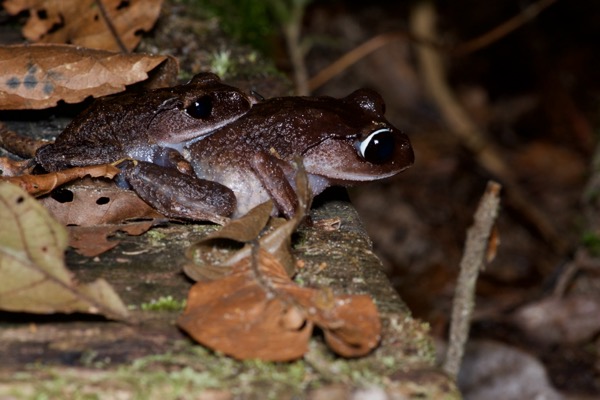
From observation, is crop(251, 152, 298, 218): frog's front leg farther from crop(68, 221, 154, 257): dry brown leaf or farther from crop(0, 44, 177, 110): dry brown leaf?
crop(0, 44, 177, 110): dry brown leaf

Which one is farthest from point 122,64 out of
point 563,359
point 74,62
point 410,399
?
point 563,359

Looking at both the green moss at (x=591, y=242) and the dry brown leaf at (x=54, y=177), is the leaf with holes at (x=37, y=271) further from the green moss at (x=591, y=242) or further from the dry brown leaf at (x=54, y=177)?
the green moss at (x=591, y=242)

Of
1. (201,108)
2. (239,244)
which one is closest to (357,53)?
(201,108)

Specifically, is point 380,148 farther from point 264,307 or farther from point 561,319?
point 561,319

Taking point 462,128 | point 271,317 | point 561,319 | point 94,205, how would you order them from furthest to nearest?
1. point 462,128
2. point 561,319
3. point 94,205
4. point 271,317

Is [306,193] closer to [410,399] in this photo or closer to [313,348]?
[313,348]

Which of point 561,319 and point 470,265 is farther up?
point 561,319
